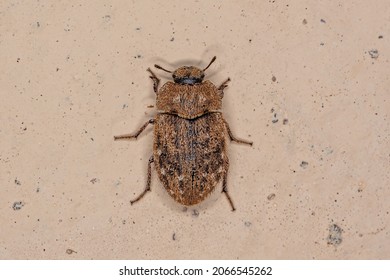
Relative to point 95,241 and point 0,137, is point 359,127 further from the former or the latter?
point 0,137

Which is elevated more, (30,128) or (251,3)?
(251,3)

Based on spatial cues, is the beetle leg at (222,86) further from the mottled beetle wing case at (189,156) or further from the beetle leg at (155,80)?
the beetle leg at (155,80)

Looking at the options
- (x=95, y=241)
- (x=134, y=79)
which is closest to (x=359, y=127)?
(x=134, y=79)

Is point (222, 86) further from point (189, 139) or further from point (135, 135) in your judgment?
point (135, 135)

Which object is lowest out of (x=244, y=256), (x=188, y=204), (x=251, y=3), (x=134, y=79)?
(x=244, y=256)

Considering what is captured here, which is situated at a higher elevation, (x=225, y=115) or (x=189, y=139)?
(x=225, y=115)

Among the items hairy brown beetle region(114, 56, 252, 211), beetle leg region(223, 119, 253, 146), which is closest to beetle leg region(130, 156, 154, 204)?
hairy brown beetle region(114, 56, 252, 211)

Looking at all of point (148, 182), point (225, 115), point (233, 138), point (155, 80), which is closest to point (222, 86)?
point (225, 115)
